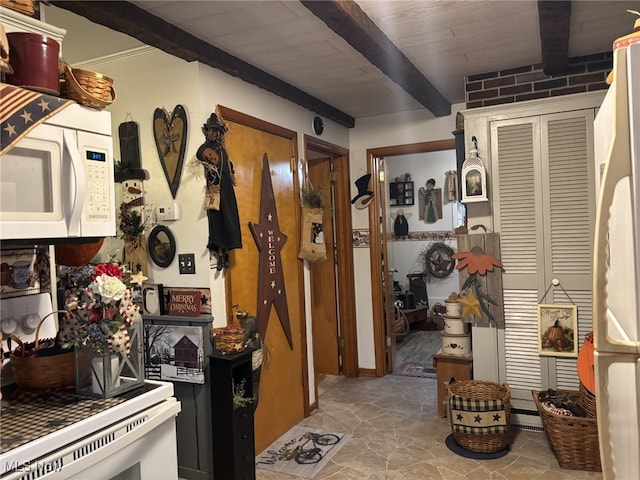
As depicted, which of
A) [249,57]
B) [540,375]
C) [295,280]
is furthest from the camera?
[295,280]

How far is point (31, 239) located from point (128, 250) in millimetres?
1320

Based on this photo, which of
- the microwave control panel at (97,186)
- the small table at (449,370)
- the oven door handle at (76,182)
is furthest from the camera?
the small table at (449,370)

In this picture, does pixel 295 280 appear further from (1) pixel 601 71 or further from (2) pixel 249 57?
(1) pixel 601 71

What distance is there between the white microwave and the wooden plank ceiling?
68 centimetres

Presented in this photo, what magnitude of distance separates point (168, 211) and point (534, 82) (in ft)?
8.33

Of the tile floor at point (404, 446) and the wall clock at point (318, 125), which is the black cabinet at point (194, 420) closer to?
the tile floor at point (404, 446)

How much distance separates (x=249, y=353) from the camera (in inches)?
99.7

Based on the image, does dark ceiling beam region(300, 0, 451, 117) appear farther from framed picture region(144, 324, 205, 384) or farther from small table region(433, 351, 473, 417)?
small table region(433, 351, 473, 417)

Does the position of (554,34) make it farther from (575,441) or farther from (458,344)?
(575,441)

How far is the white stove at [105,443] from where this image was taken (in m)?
1.19

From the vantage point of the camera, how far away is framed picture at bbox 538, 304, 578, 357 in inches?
113

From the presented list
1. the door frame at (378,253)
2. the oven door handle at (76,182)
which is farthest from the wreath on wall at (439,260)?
the oven door handle at (76,182)

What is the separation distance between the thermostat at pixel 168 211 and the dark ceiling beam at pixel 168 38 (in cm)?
79

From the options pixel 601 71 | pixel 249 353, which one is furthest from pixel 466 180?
pixel 249 353
